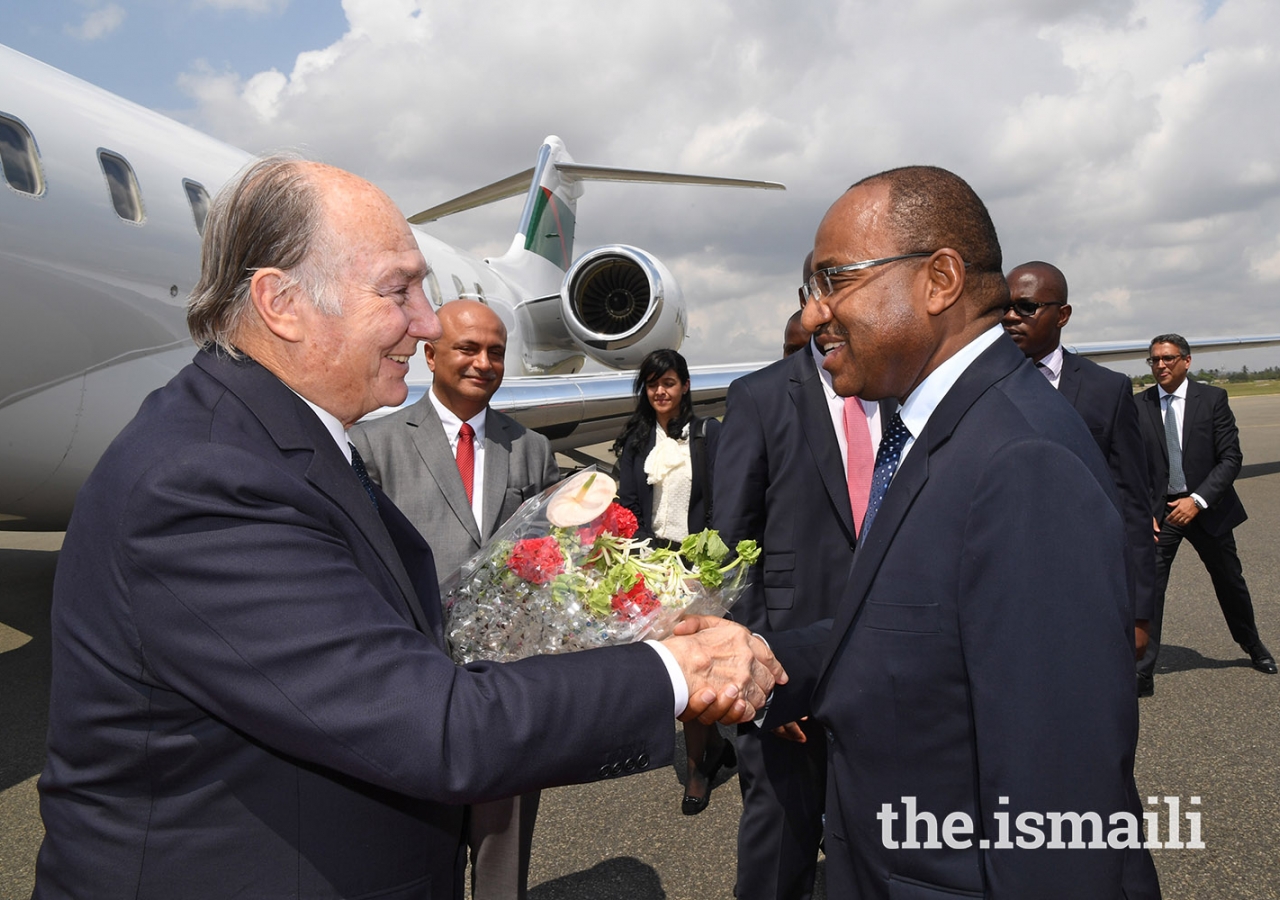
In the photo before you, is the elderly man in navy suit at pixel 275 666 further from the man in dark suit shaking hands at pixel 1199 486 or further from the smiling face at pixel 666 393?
the man in dark suit shaking hands at pixel 1199 486

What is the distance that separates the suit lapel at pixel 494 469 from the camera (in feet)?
11.2

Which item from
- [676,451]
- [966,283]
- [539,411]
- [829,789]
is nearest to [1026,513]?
[966,283]

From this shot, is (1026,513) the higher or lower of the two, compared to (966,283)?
lower

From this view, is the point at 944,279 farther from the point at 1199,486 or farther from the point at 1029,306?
the point at 1199,486

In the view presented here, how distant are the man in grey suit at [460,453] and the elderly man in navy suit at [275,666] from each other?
1535 millimetres

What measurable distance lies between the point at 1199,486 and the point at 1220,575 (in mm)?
677

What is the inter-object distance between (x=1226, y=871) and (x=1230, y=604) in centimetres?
285

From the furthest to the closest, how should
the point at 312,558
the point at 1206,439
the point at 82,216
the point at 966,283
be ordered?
the point at 1206,439 → the point at 82,216 → the point at 966,283 → the point at 312,558

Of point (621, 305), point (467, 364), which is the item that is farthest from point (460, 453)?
point (621, 305)

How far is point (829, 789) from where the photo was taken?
70.4 inches

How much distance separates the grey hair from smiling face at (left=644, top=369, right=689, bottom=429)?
379cm

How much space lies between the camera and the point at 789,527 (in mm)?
3145

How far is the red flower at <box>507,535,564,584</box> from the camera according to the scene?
186 cm

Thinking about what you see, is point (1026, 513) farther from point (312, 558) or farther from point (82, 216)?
point (82, 216)
